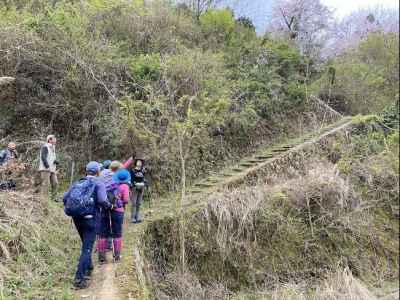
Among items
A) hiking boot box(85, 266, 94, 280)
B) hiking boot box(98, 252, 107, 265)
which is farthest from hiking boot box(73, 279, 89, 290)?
hiking boot box(98, 252, 107, 265)

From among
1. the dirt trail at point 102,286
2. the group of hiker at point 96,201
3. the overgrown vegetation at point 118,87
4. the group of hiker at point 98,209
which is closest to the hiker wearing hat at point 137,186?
the group of hiker at point 96,201

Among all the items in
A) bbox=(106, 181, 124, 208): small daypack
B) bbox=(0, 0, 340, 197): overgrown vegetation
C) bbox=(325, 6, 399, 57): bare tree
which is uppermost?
bbox=(325, 6, 399, 57): bare tree

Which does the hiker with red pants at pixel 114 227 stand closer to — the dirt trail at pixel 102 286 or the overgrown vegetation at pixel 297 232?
the dirt trail at pixel 102 286

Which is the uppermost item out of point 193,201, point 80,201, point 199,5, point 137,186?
point 199,5

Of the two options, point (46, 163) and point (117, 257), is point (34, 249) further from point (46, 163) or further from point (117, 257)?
point (46, 163)

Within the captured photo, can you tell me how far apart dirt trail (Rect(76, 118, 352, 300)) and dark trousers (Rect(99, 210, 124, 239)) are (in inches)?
16.8

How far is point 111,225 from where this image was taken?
5914 mm

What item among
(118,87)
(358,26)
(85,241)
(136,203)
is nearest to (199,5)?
(118,87)

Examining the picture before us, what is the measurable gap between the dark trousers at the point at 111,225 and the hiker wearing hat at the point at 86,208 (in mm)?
583

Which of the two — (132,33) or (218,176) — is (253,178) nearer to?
(218,176)

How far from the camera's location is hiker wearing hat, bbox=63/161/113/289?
16.1 ft

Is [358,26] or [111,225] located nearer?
[111,225]

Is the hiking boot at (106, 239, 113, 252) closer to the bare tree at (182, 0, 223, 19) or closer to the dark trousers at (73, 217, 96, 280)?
the dark trousers at (73, 217, 96, 280)

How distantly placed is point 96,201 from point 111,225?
2.60 ft
